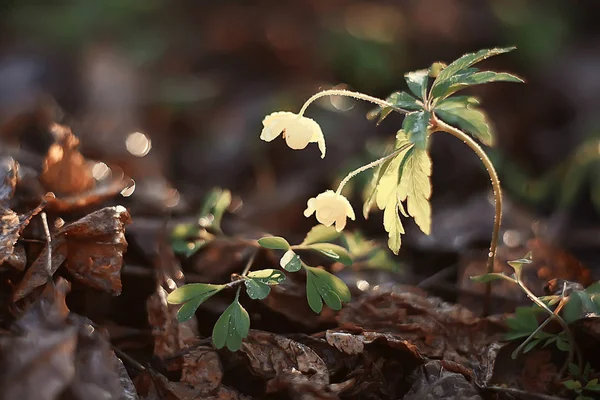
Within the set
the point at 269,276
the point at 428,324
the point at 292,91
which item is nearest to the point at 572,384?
the point at 428,324

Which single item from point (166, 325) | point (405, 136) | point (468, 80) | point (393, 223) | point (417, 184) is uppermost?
point (468, 80)

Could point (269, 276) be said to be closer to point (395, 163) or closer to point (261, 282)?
point (261, 282)

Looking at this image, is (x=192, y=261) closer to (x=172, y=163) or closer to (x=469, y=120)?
(x=469, y=120)

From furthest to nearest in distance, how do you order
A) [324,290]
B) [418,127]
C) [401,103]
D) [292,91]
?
[292,91]
[324,290]
[401,103]
[418,127]

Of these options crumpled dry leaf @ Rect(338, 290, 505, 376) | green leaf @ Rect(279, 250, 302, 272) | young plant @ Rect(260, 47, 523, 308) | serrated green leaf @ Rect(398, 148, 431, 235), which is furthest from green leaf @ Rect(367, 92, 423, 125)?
crumpled dry leaf @ Rect(338, 290, 505, 376)

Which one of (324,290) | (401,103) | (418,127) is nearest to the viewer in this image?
(418,127)

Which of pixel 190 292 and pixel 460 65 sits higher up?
pixel 460 65

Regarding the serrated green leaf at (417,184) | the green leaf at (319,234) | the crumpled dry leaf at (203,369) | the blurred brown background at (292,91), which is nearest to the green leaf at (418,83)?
the serrated green leaf at (417,184)

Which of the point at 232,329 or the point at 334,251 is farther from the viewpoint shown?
the point at 334,251
